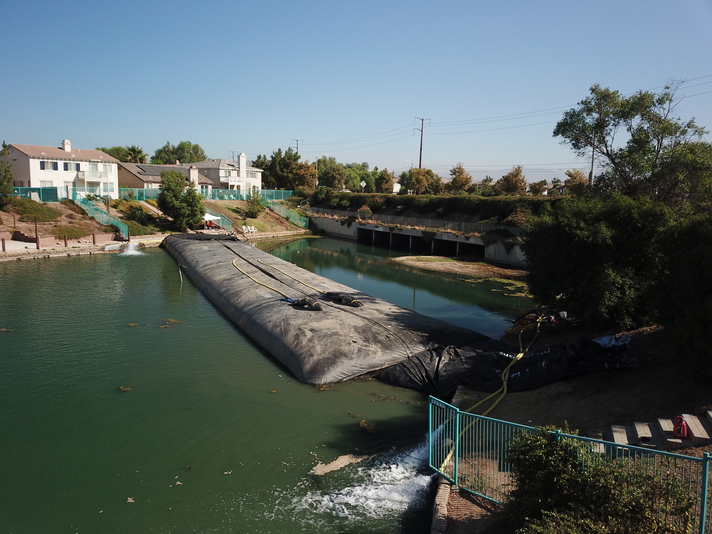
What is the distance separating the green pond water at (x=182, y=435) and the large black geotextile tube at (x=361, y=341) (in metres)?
0.50

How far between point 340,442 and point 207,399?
4115 mm

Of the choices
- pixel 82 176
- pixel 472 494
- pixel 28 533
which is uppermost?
pixel 82 176

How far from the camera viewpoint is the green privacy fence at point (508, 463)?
630 centimetres

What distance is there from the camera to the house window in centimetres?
5056

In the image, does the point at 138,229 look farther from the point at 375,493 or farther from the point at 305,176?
the point at 375,493

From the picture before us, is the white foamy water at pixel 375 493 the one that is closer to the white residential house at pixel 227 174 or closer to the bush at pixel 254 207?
A: the bush at pixel 254 207

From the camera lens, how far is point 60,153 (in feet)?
175

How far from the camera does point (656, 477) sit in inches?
256

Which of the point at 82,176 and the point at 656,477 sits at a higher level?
the point at 82,176

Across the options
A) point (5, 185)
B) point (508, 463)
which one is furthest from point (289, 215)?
point (508, 463)

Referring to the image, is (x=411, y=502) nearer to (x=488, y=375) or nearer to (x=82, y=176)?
(x=488, y=375)

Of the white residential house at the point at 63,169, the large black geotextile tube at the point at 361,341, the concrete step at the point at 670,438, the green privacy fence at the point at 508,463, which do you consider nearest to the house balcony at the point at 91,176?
the white residential house at the point at 63,169

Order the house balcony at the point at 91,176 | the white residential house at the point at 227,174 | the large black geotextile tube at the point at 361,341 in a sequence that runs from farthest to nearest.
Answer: the white residential house at the point at 227,174 → the house balcony at the point at 91,176 → the large black geotextile tube at the point at 361,341

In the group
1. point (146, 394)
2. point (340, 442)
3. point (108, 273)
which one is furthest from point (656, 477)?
point (108, 273)
